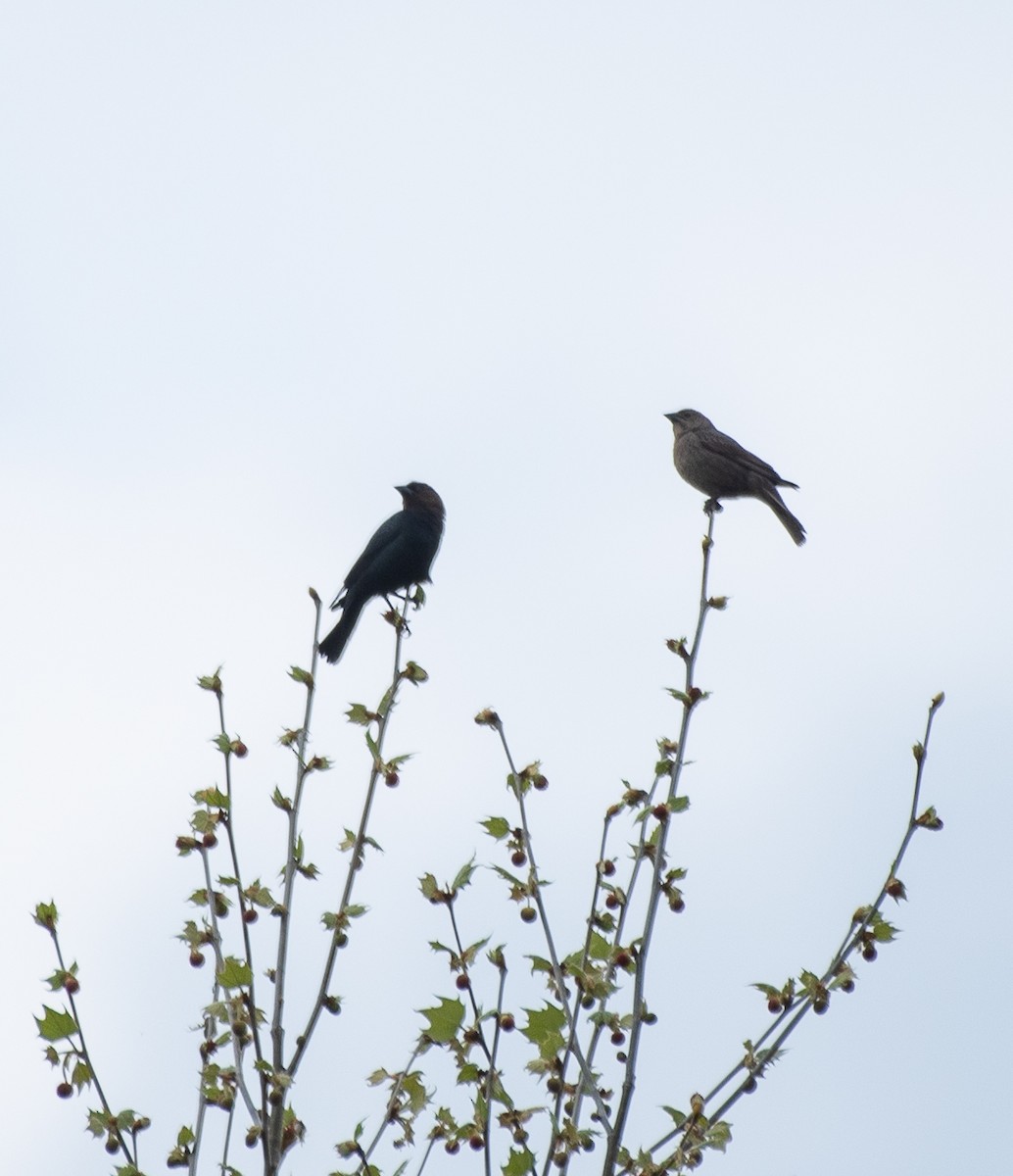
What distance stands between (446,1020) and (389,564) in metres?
5.40

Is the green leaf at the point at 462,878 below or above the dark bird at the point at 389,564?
below

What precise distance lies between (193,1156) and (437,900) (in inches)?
34.3

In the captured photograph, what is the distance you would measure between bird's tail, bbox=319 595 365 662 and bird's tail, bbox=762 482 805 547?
3096mm

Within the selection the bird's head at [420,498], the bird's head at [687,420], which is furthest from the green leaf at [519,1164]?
the bird's head at [687,420]

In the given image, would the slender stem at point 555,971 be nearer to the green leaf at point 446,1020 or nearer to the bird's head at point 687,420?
the green leaf at point 446,1020

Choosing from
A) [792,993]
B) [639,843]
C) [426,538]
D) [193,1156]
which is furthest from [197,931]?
[426,538]

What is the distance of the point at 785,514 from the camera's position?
34.7ft

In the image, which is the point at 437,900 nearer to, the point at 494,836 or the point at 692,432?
the point at 494,836

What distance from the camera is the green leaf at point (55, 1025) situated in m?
3.94

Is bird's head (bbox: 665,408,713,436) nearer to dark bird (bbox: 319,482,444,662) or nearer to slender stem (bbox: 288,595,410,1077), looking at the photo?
dark bird (bbox: 319,482,444,662)

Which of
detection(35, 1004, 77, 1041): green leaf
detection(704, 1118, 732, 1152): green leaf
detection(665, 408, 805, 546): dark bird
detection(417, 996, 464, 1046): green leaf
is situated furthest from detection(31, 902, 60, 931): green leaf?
detection(665, 408, 805, 546): dark bird

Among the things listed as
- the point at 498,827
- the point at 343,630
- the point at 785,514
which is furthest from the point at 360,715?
the point at 785,514

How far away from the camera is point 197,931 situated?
13.9 feet

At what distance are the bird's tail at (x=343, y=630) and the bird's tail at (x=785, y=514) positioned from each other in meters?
3.10
